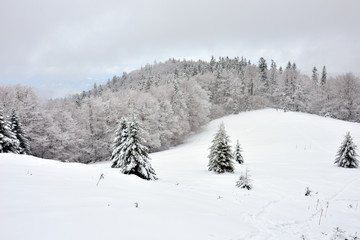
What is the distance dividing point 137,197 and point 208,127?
5023 cm

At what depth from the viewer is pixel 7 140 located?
814 inches

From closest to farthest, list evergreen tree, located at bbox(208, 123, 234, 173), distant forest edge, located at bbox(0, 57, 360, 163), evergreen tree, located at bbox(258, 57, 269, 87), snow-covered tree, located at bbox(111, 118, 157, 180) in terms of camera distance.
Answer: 1. snow-covered tree, located at bbox(111, 118, 157, 180)
2. evergreen tree, located at bbox(208, 123, 234, 173)
3. distant forest edge, located at bbox(0, 57, 360, 163)
4. evergreen tree, located at bbox(258, 57, 269, 87)

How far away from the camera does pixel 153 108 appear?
44.7m

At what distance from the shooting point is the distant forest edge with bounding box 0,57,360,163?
1351 inches

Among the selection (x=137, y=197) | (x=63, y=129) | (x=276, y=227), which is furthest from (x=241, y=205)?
(x=63, y=129)

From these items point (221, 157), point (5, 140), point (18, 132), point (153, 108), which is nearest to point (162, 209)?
point (221, 157)

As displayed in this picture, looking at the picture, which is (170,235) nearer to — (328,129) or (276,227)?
(276,227)

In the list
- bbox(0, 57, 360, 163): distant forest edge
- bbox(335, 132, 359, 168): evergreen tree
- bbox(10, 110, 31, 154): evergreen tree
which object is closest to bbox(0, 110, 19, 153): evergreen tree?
bbox(10, 110, 31, 154): evergreen tree

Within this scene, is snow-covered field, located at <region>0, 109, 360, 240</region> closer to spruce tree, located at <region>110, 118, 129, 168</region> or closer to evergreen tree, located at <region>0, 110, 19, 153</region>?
spruce tree, located at <region>110, 118, 129, 168</region>

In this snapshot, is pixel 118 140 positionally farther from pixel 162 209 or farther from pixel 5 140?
pixel 162 209

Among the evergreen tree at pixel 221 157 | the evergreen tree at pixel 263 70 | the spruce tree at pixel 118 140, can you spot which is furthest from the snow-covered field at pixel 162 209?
the evergreen tree at pixel 263 70

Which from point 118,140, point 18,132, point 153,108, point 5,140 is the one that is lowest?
point 5,140


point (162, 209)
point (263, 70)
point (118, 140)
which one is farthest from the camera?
point (263, 70)

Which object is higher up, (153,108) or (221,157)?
(153,108)
